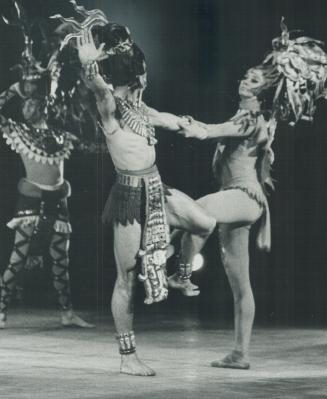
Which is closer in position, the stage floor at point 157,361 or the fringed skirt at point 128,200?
the stage floor at point 157,361

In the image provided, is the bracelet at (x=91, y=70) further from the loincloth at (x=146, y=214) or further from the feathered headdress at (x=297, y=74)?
the feathered headdress at (x=297, y=74)

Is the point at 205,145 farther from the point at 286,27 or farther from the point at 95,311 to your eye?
the point at 95,311

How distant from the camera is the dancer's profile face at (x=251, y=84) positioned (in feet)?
21.9

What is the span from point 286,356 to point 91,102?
2081 mm

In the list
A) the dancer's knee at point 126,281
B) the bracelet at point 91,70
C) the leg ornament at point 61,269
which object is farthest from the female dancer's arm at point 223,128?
the leg ornament at point 61,269

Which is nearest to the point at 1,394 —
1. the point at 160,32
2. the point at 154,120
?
the point at 154,120

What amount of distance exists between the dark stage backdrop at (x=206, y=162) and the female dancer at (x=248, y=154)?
1.32 ft

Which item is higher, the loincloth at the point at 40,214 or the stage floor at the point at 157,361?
the loincloth at the point at 40,214

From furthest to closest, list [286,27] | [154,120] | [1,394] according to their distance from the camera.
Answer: [286,27]
[154,120]
[1,394]

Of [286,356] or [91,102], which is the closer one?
[286,356]

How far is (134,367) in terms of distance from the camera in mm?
5867

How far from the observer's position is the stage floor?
5.38m

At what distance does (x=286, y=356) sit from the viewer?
654 cm

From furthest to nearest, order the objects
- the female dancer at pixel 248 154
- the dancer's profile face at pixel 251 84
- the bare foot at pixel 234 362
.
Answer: the dancer's profile face at pixel 251 84 < the female dancer at pixel 248 154 < the bare foot at pixel 234 362
